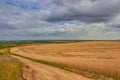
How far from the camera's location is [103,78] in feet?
66.7

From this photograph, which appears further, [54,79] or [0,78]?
[54,79]

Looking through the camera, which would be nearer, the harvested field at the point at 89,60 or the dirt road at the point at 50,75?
the dirt road at the point at 50,75

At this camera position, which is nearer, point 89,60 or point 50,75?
point 50,75

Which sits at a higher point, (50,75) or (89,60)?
(50,75)

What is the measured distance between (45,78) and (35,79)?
4.30ft

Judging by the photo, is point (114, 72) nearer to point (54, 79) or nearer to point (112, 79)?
point (112, 79)

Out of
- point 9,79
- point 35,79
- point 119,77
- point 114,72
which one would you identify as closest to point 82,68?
point 114,72

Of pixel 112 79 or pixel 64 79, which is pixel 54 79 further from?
pixel 112 79

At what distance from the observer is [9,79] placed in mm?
16297

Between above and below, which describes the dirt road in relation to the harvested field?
above

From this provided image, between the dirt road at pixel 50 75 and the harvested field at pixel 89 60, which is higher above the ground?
the dirt road at pixel 50 75

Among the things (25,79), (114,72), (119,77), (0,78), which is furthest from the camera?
(114,72)

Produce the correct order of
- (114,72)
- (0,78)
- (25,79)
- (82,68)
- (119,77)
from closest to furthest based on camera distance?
1. (0,78)
2. (25,79)
3. (119,77)
4. (114,72)
5. (82,68)

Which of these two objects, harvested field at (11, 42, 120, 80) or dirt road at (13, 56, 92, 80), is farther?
harvested field at (11, 42, 120, 80)
